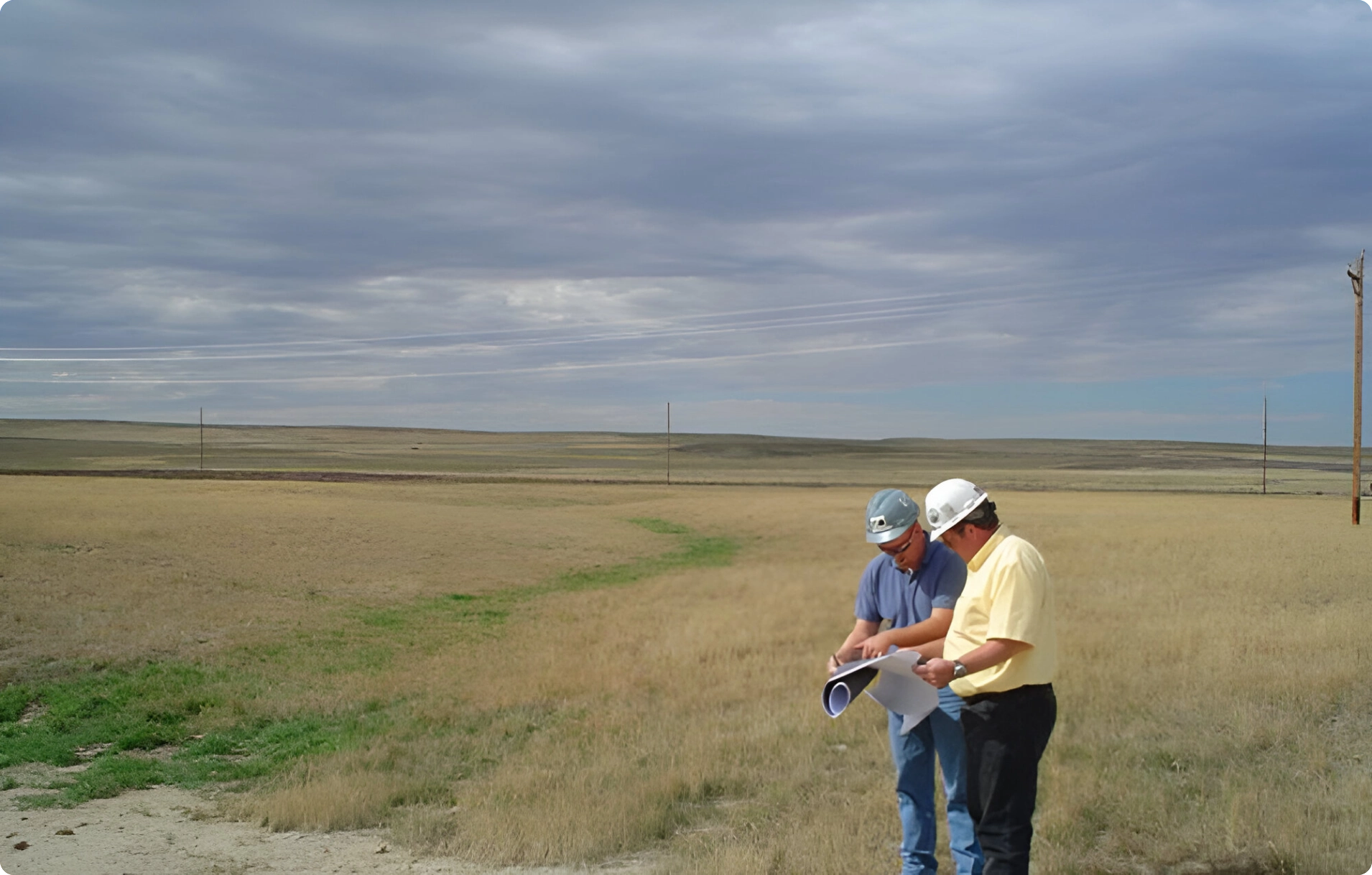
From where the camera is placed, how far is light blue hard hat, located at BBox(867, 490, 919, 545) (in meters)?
5.72

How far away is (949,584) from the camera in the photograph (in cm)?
596

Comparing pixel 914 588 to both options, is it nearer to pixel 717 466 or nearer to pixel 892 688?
pixel 892 688

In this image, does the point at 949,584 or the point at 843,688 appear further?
the point at 949,584

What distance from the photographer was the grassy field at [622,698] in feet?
25.8

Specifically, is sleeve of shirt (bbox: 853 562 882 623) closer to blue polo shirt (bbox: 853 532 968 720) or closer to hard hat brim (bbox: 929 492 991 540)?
blue polo shirt (bbox: 853 532 968 720)

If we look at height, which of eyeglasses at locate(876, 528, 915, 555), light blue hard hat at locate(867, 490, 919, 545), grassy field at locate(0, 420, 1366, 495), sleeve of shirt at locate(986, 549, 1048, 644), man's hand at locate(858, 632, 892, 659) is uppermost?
light blue hard hat at locate(867, 490, 919, 545)

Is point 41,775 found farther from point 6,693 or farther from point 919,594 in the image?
point 919,594

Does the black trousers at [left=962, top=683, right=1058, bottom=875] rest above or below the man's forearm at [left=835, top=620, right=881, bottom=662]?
below

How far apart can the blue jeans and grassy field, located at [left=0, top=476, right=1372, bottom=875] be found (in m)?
1.21

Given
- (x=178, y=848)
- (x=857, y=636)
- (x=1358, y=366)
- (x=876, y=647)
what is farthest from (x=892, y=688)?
(x=1358, y=366)

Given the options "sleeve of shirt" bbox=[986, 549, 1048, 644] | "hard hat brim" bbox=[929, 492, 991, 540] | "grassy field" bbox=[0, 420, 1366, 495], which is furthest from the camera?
"grassy field" bbox=[0, 420, 1366, 495]

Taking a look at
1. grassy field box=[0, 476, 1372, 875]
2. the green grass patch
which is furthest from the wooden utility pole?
the green grass patch

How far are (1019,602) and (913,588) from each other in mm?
1228

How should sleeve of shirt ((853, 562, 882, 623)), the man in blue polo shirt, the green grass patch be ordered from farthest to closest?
the green grass patch, sleeve of shirt ((853, 562, 882, 623)), the man in blue polo shirt
